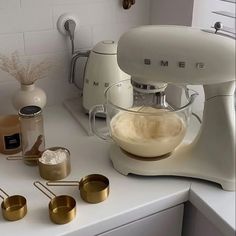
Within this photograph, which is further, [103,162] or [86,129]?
[86,129]

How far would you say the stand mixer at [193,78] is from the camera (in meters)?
0.84

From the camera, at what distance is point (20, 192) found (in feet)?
3.10

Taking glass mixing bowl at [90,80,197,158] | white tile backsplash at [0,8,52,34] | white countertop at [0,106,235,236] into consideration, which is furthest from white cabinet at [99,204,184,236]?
white tile backsplash at [0,8,52,34]

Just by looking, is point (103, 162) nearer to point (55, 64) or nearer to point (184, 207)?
point (184, 207)

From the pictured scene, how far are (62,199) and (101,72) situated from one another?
0.47 m

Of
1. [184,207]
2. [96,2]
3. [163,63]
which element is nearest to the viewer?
[163,63]

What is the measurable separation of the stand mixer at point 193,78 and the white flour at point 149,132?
4cm

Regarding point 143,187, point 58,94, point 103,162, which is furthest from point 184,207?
point 58,94

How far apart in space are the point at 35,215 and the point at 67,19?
2.30ft

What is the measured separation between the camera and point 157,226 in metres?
0.98

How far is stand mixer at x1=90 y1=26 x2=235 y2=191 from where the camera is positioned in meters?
0.84

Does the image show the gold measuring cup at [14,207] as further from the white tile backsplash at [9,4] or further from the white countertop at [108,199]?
the white tile backsplash at [9,4]

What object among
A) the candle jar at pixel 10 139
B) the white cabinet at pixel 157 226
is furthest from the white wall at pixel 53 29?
the white cabinet at pixel 157 226

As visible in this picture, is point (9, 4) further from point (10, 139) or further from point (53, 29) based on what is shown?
point (10, 139)
